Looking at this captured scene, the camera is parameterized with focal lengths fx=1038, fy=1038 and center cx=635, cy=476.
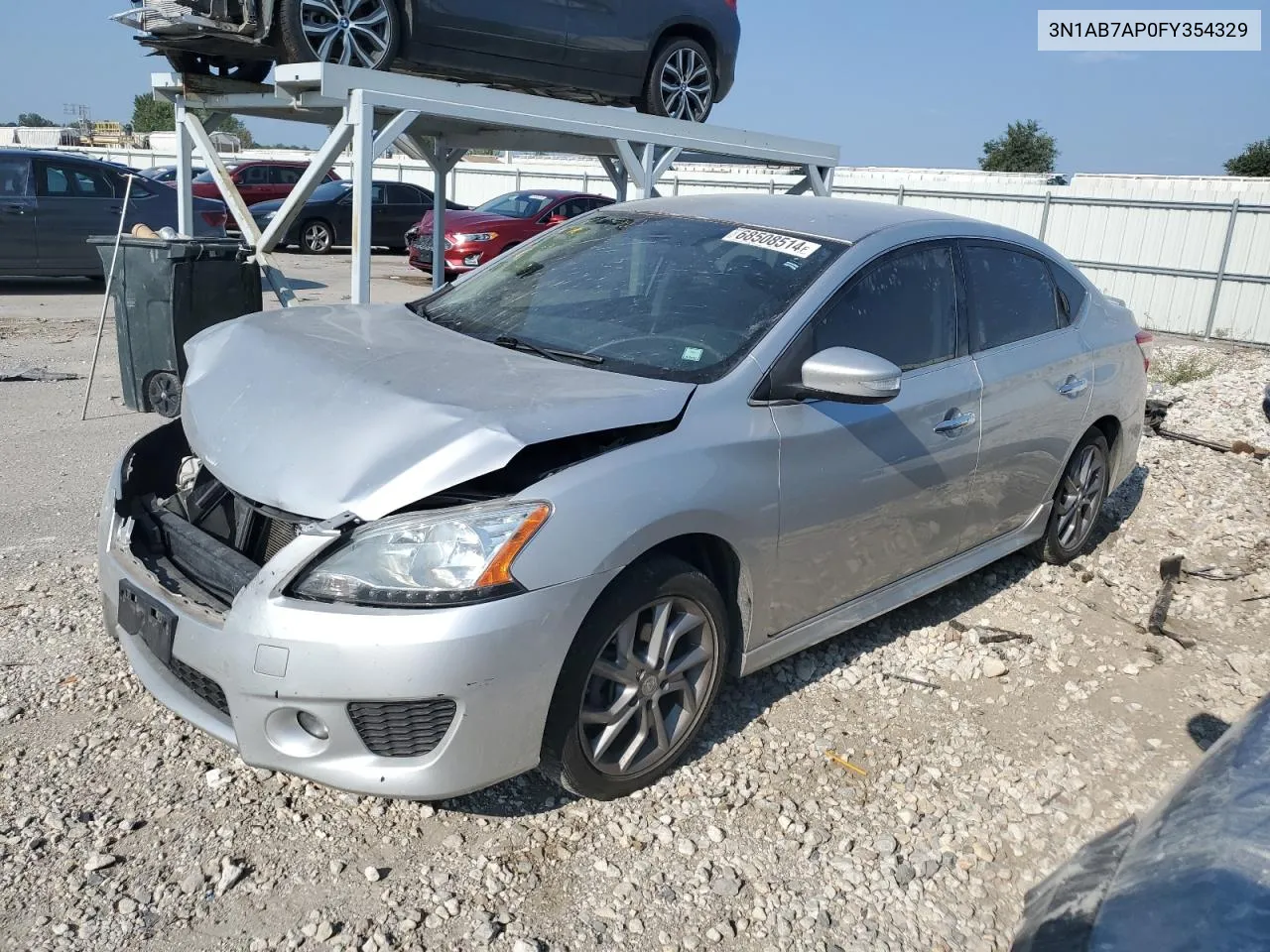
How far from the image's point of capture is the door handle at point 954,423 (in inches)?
148

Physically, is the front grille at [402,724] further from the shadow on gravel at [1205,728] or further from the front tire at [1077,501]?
the front tire at [1077,501]

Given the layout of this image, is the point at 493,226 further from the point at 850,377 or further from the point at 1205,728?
the point at 1205,728

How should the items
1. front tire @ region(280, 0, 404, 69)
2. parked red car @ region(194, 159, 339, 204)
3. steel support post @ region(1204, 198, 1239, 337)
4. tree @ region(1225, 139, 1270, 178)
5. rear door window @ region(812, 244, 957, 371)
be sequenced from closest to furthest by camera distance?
rear door window @ region(812, 244, 957, 371), front tire @ region(280, 0, 404, 69), steel support post @ region(1204, 198, 1239, 337), parked red car @ region(194, 159, 339, 204), tree @ region(1225, 139, 1270, 178)

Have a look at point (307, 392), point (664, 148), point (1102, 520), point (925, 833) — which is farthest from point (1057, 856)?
point (664, 148)

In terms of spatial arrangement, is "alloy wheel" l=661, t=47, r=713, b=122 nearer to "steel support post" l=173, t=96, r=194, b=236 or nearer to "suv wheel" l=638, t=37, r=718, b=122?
"suv wheel" l=638, t=37, r=718, b=122

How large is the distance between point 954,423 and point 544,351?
156 centimetres

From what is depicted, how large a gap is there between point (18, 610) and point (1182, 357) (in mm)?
12948

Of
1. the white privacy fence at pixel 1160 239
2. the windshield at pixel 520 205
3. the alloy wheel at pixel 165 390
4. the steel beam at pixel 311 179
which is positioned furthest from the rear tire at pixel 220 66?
the white privacy fence at pixel 1160 239

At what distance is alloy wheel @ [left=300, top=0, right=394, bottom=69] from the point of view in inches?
263

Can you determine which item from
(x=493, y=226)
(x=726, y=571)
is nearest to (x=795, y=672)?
(x=726, y=571)

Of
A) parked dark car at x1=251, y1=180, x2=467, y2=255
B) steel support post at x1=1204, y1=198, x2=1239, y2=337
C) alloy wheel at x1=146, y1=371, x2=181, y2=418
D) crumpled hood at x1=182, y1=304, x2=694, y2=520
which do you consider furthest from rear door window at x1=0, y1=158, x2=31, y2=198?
steel support post at x1=1204, y1=198, x2=1239, y2=337

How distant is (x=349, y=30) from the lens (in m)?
6.86

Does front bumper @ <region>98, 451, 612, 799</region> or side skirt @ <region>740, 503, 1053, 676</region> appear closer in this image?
front bumper @ <region>98, 451, 612, 799</region>

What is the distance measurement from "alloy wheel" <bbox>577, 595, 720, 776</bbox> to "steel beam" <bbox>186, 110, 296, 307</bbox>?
14.1 feet
